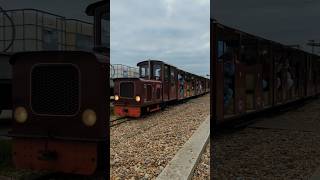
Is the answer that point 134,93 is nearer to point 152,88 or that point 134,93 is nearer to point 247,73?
point 152,88

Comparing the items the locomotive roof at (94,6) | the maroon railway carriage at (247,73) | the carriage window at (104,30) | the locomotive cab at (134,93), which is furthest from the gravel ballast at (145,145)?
the maroon railway carriage at (247,73)

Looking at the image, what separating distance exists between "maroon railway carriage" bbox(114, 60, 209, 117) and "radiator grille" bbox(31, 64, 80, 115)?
1.50 feet

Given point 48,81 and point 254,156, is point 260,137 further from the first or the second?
point 48,81

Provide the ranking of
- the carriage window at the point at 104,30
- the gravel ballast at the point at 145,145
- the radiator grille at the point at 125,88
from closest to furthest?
the carriage window at the point at 104,30 → the gravel ballast at the point at 145,145 → the radiator grille at the point at 125,88

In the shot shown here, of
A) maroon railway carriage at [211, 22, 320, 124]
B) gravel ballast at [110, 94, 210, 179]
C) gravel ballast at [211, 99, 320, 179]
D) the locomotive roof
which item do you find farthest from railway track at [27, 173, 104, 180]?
maroon railway carriage at [211, 22, 320, 124]

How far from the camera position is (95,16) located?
3.84 meters

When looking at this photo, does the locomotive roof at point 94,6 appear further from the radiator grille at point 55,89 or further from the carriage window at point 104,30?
the radiator grille at point 55,89

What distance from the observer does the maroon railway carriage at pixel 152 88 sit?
443 centimetres

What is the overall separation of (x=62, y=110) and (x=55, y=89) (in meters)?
0.24

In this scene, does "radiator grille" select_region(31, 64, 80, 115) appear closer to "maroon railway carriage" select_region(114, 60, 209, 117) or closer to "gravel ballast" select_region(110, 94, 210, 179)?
"maroon railway carriage" select_region(114, 60, 209, 117)

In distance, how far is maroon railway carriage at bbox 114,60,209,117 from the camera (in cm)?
443

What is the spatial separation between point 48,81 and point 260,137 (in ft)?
16.6

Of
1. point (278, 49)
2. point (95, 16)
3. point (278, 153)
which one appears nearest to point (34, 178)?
point (95, 16)

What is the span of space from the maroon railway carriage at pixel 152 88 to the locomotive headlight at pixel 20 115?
953mm
